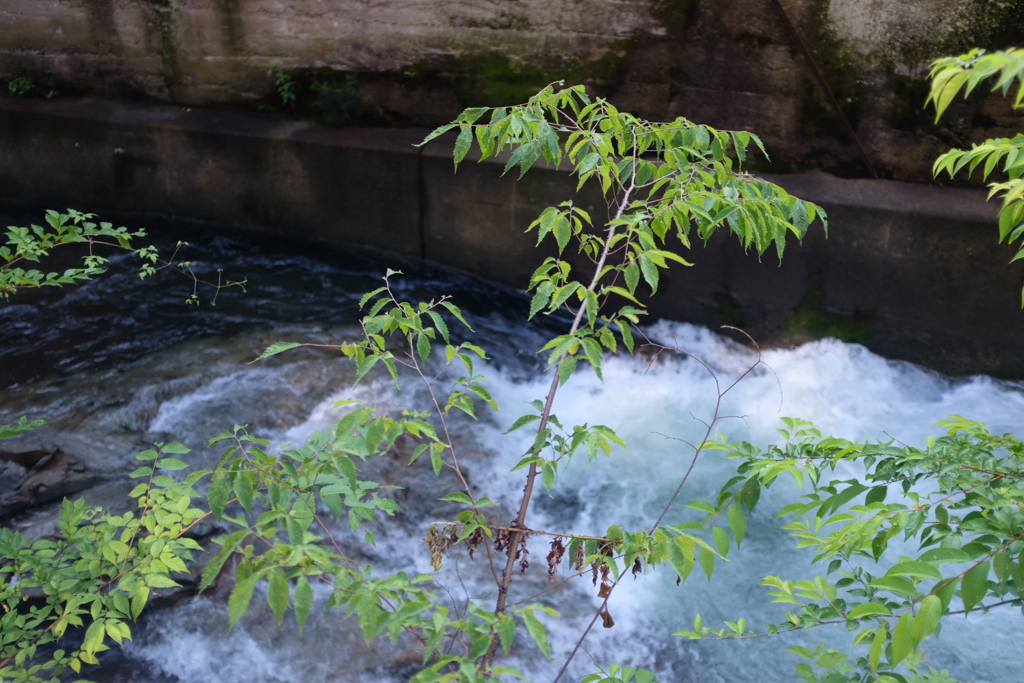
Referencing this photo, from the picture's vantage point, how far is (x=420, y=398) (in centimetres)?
533

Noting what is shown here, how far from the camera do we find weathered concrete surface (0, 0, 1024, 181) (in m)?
5.21

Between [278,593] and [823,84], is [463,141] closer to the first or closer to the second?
[278,593]

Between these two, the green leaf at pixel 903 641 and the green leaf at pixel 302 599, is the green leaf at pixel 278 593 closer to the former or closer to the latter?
the green leaf at pixel 302 599

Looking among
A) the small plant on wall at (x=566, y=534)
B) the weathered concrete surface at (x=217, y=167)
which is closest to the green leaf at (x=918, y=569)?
the small plant on wall at (x=566, y=534)

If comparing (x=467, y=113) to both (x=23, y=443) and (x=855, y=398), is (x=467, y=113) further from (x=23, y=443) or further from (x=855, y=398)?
(x=855, y=398)

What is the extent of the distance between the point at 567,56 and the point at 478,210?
1.42m

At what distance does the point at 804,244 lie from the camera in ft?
18.4

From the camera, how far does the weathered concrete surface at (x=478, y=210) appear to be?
17.3ft

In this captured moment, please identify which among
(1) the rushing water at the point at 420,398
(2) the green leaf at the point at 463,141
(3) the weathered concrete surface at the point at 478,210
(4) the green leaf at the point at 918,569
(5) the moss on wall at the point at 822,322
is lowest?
(1) the rushing water at the point at 420,398

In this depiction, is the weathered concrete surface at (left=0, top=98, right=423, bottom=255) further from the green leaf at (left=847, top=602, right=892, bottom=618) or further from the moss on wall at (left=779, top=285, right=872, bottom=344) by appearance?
the green leaf at (left=847, top=602, right=892, bottom=618)

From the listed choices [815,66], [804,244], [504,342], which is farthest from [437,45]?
[804,244]

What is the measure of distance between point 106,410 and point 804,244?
4.94 metres

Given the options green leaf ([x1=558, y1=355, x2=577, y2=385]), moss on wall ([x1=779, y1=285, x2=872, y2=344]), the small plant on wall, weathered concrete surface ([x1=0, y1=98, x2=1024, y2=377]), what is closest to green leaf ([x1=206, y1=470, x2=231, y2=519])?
the small plant on wall

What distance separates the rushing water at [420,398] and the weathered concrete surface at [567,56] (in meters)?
1.47
